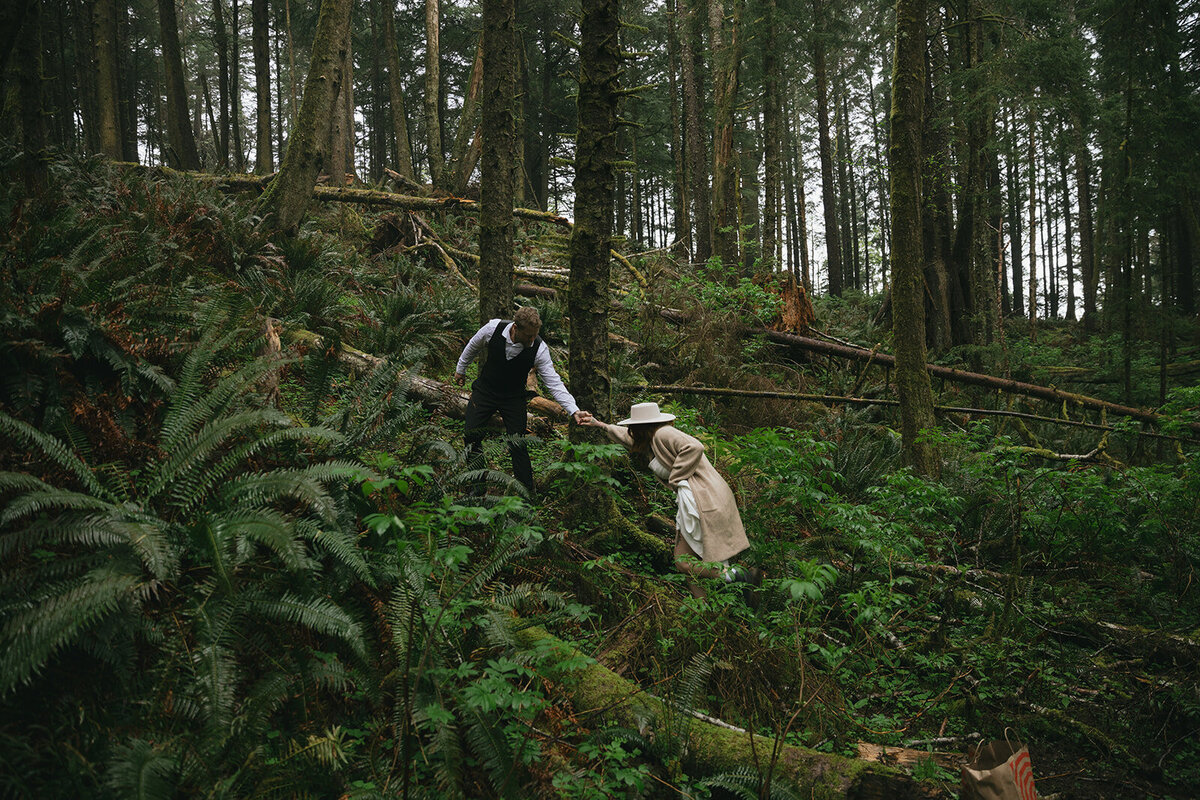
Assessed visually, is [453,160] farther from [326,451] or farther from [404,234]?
[326,451]

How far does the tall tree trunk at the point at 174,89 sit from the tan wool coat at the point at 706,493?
1761 centimetres

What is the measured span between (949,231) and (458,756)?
51.2 ft

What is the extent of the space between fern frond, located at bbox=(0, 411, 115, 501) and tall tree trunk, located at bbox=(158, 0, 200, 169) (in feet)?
55.4

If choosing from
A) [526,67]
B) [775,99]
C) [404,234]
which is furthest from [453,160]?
[526,67]

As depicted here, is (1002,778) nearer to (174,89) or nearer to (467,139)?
(467,139)

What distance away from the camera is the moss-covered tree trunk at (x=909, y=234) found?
7250 millimetres

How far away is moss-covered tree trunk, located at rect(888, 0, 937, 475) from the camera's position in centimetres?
725

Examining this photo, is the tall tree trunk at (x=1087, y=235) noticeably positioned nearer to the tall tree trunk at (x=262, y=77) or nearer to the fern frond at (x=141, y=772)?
the tall tree trunk at (x=262, y=77)

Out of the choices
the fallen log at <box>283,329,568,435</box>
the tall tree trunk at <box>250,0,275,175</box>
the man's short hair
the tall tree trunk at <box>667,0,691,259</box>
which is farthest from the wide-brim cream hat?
the tall tree trunk at <box>250,0,275,175</box>

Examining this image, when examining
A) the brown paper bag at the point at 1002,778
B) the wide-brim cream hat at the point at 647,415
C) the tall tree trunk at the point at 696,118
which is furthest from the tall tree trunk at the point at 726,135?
the brown paper bag at the point at 1002,778

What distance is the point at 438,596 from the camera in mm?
3535

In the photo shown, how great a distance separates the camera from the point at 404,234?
13.2m

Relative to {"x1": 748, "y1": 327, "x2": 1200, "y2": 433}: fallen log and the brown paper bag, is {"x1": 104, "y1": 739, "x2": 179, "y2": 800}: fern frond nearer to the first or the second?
the brown paper bag

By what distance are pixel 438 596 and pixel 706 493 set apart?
79.5 inches
